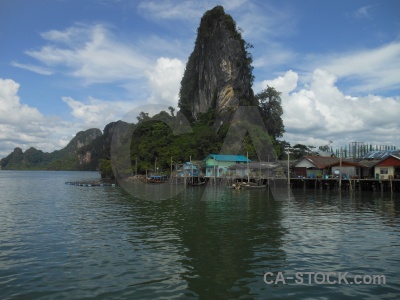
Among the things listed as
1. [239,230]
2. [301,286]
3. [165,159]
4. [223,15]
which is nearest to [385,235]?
[239,230]

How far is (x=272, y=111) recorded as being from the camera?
92688mm

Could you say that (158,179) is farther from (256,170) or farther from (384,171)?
(384,171)

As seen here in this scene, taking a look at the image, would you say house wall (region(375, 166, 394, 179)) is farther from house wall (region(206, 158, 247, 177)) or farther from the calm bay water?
house wall (region(206, 158, 247, 177))

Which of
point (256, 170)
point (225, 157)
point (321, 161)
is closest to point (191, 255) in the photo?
point (321, 161)

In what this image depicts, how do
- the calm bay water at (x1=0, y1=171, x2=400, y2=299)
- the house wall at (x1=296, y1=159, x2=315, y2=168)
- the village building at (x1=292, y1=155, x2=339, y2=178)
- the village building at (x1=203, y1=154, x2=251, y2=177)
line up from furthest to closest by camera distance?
the village building at (x1=203, y1=154, x2=251, y2=177) < the house wall at (x1=296, y1=159, x2=315, y2=168) < the village building at (x1=292, y1=155, x2=339, y2=178) < the calm bay water at (x1=0, y1=171, x2=400, y2=299)

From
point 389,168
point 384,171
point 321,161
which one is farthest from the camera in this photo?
point 321,161

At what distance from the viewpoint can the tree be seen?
90.8m

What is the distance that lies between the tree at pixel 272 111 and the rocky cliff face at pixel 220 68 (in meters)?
4.04

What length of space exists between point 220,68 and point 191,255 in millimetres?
86648

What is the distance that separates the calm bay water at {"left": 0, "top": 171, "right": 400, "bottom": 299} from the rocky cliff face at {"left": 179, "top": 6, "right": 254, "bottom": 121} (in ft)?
231

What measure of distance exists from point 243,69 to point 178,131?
3097 cm

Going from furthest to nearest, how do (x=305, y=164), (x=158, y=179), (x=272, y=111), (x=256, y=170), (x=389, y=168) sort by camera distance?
(x=272, y=111), (x=158, y=179), (x=256, y=170), (x=305, y=164), (x=389, y=168)

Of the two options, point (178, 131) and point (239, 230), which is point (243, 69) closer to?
point (178, 131)

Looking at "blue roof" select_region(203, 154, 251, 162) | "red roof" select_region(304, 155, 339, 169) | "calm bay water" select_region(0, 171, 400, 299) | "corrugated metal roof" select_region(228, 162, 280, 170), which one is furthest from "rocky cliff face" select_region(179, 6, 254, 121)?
"calm bay water" select_region(0, 171, 400, 299)
